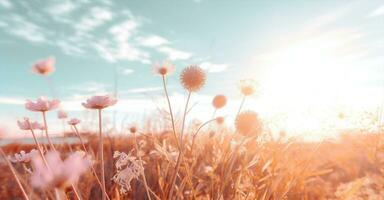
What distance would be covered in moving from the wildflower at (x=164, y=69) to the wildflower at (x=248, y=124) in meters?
0.47

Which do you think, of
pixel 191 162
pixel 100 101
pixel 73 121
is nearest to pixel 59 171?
pixel 100 101

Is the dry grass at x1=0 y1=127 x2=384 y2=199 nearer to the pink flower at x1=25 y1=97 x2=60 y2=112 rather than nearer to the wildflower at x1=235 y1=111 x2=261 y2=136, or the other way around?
the wildflower at x1=235 y1=111 x2=261 y2=136

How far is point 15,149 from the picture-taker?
665cm

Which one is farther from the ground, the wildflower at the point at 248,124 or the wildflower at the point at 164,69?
the wildflower at the point at 164,69

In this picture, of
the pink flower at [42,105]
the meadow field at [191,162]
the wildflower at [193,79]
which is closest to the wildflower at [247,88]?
the meadow field at [191,162]

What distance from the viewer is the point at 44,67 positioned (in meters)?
1.23

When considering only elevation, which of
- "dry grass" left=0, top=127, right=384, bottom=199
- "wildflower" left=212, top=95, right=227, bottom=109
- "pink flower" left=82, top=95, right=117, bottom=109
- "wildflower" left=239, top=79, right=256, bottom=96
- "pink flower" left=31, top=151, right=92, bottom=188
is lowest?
"dry grass" left=0, top=127, right=384, bottom=199

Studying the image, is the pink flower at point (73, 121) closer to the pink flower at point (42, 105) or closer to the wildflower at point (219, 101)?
the pink flower at point (42, 105)

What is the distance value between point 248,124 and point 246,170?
225 mm

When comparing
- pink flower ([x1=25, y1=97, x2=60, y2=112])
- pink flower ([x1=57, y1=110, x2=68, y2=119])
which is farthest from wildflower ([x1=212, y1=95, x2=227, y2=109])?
pink flower ([x1=25, y1=97, x2=60, y2=112])

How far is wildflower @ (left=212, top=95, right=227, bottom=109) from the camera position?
2512 mm

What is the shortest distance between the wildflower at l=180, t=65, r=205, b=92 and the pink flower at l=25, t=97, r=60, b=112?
68cm

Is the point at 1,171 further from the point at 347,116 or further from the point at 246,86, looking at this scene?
the point at 347,116

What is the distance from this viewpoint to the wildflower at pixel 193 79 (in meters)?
1.83
